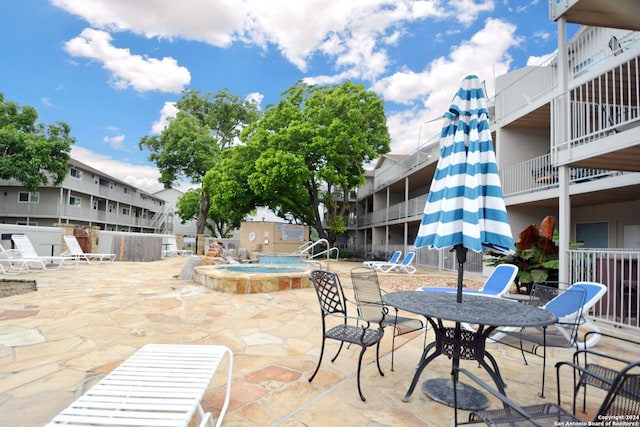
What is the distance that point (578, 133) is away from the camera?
8.02 meters

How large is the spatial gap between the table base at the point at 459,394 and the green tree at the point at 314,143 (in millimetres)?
15845

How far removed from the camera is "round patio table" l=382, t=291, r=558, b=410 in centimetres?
236

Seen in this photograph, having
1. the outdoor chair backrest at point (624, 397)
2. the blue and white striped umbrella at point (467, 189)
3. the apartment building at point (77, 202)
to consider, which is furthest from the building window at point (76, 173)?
the outdoor chair backrest at point (624, 397)

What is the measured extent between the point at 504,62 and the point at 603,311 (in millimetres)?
11075

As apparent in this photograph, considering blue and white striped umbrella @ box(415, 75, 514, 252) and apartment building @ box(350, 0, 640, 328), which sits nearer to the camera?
blue and white striped umbrella @ box(415, 75, 514, 252)

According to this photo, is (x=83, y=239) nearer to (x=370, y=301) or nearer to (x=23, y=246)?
(x=23, y=246)

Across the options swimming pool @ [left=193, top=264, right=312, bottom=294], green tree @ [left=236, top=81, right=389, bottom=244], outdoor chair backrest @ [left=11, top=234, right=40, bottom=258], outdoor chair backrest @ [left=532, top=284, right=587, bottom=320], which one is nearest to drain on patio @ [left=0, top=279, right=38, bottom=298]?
outdoor chair backrest @ [left=11, top=234, right=40, bottom=258]

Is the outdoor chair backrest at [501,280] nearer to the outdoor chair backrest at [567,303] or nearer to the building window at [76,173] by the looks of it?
the outdoor chair backrest at [567,303]

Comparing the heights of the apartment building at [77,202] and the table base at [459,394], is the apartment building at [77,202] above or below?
above

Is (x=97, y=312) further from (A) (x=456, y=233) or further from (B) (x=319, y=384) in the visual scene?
(A) (x=456, y=233)

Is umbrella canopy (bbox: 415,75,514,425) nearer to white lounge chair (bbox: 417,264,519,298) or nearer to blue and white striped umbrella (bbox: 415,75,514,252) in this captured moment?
blue and white striped umbrella (bbox: 415,75,514,252)

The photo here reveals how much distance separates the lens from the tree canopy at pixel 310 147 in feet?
60.6

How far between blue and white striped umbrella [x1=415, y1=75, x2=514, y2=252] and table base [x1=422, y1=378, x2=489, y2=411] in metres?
1.21

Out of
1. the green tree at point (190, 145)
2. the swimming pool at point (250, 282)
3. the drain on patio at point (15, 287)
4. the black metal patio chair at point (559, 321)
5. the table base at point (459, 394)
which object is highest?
the green tree at point (190, 145)
